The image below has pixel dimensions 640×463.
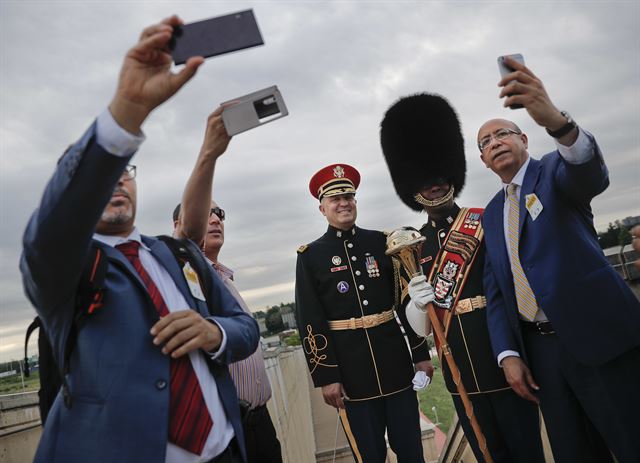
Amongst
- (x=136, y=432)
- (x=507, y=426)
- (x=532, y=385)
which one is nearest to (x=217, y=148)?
(x=136, y=432)

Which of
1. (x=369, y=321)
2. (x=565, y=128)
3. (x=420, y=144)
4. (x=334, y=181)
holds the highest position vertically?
(x=420, y=144)

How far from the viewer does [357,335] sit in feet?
A: 11.6

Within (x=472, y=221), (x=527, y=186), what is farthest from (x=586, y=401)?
(x=472, y=221)

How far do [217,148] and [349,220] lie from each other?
2.01 metres

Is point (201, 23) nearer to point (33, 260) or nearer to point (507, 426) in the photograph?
point (33, 260)

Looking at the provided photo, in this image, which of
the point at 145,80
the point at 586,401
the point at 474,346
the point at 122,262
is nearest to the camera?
the point at 145,80

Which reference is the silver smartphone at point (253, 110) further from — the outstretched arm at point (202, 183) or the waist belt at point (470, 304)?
the waist belt at point (470, 304)

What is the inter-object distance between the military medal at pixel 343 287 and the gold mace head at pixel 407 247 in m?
0.47

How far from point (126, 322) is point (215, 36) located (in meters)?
0.88

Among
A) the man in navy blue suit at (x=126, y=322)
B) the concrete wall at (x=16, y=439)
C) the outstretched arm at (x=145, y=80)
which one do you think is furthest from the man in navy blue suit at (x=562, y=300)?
the concrete wall at (x=16, y=439)

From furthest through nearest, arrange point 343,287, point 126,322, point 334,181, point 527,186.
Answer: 1. point 334,181
2. point 343,287
3. point 527,186
4. point 126,322

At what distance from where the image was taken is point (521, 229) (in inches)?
103

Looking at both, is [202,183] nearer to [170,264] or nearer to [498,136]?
[170,264]

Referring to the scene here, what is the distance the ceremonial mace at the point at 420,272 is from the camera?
9.89ft
